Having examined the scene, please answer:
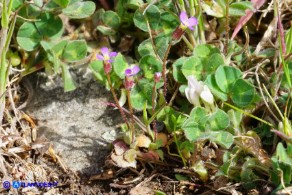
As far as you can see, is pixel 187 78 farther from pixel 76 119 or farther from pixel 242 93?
pixel 76 119

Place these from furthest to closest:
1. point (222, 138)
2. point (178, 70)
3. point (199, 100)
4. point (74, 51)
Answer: point (74, 51)
point (178, 70)
point (199, 100)
point (222, 138)

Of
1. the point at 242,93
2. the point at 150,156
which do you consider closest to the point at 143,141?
the point at 150,156

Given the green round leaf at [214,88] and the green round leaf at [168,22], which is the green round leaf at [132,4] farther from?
the green round leaf at [214,88]

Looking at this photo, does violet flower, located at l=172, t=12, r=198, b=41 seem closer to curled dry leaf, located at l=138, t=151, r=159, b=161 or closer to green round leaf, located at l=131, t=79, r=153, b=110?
green round leaf, located at l=131, t=79, r=153, b=110

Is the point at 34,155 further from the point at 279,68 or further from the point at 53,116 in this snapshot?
the point at 279,68

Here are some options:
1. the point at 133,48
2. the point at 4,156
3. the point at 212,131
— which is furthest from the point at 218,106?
the point at 4,156

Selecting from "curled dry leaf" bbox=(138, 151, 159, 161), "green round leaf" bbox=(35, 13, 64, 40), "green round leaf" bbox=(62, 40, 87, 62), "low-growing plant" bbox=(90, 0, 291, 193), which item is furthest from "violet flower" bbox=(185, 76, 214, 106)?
"green round leaf" bbox=(35, 13, 64, 40)
